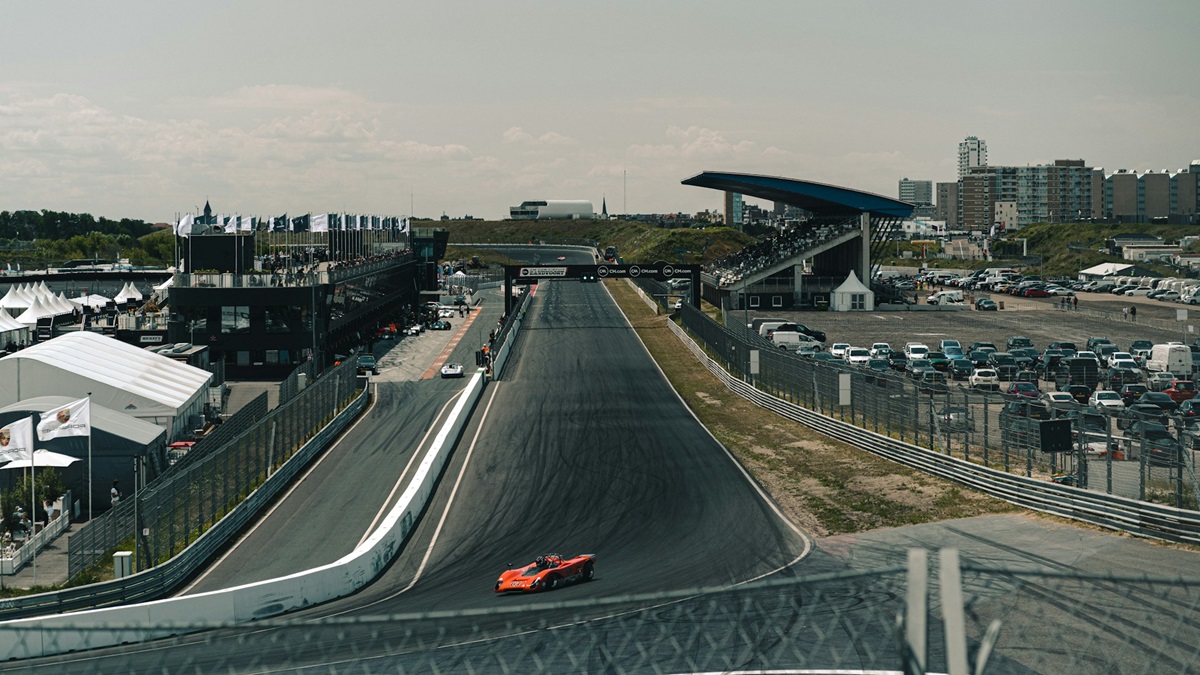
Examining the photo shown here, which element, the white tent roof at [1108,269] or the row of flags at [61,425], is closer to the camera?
the row of flags at [61,425]

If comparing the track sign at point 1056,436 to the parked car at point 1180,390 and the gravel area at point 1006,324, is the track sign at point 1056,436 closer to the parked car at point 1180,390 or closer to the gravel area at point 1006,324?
the parked car at point 1180,390

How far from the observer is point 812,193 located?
108 meters

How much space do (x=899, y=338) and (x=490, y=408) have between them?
37.7 meters

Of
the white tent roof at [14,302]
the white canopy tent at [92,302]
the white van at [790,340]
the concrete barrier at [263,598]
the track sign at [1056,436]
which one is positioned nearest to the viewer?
the concrete barrier at [263,598]

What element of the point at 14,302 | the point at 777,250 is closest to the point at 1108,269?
the point at 777,250

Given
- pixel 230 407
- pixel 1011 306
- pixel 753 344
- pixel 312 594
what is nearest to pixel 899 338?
pixel 753 344

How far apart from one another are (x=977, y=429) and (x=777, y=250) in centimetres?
Answer: 7461

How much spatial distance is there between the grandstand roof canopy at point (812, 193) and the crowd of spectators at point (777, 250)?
205cm

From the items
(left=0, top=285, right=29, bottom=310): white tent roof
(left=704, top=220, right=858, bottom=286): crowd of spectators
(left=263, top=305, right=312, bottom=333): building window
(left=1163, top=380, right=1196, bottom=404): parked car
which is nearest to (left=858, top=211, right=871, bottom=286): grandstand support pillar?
(left=704, top=220, right=858, bottom=286): crowd of spectators

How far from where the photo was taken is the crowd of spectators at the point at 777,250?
106m

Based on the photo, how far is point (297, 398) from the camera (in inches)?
1657

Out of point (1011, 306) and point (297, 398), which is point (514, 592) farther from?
point (1011, 306)

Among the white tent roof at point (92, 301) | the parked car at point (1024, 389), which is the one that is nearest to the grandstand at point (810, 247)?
the parked car at point (1024, 389)

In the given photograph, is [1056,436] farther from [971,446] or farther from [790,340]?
[790,340]
